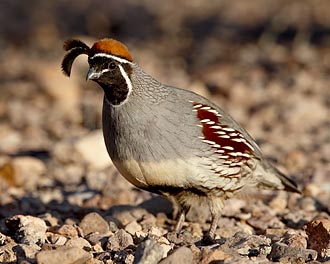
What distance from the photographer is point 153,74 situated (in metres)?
11.3

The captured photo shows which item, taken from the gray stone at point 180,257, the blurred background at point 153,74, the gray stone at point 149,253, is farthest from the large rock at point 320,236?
the blurred background at point 153,74

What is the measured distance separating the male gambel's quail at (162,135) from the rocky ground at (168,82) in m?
0.36

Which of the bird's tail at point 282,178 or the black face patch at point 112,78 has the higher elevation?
the black face patch at point 112,78

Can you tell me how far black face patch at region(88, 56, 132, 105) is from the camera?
203 inches

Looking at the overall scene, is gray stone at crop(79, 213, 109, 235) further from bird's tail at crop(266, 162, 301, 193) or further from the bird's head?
bird's tail at crop(266, 162, 301, 193)

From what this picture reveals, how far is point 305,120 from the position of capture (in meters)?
9.03

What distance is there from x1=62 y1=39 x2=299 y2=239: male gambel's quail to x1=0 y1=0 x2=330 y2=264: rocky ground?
1.17 ft

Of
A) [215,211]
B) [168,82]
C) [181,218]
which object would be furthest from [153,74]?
[215,211]

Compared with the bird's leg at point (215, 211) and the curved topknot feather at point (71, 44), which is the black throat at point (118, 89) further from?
the bird's leg at point (215, 211)

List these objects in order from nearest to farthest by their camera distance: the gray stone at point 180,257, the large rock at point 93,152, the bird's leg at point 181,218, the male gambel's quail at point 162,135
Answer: the gray stone at point 180,257 → the male gambel's quail at point 162,135 → the bird's leg at point 181,218 → the large rock at point 93,152

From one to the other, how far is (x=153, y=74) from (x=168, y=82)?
60 centimetres

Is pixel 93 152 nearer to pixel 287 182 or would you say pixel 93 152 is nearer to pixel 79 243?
pixel 287 182

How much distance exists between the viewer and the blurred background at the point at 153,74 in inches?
287

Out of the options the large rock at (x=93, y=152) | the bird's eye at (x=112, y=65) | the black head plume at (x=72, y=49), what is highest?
the black head plume at (x=72, y=49)
